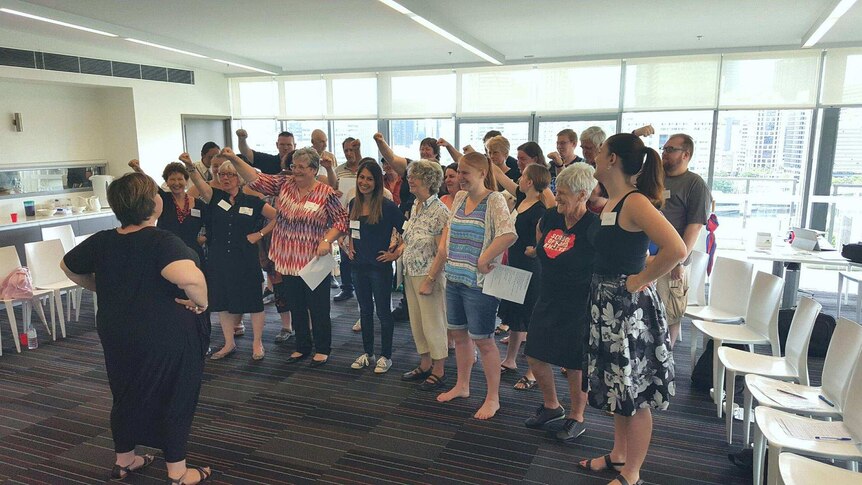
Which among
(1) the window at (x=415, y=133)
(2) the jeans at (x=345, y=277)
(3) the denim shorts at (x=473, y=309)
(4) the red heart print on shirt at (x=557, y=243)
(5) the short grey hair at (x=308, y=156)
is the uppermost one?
(1) the window at (x=415, y=133)

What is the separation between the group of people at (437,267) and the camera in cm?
227

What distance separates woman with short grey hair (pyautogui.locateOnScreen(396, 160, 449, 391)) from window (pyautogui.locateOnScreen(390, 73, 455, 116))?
20.3ft

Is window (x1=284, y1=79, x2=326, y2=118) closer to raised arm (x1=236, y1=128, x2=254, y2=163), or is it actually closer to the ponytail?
raised arm (x1=236, y1=128, x2=254, y2=163)

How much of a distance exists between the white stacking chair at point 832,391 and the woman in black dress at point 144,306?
8.47 feet

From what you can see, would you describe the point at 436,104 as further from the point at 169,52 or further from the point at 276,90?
the point at 169,52

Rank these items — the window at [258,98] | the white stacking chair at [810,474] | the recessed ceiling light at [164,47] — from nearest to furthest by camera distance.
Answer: the white stacking chair at [810,474], the recessed ceiling light at [164,47], the window at [258,98]

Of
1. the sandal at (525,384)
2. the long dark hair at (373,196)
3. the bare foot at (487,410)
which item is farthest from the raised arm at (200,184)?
the sandal at (525,384)

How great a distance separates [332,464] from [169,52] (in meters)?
7.56

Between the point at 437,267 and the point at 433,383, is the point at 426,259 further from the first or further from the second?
the point at 433,383

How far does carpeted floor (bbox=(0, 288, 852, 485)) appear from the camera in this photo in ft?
9.14

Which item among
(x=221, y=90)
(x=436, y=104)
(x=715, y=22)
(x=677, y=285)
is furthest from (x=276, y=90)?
(x=677, y=285)

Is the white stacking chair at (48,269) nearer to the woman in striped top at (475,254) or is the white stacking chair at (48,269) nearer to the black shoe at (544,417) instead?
the woman in striped top at (475,254)

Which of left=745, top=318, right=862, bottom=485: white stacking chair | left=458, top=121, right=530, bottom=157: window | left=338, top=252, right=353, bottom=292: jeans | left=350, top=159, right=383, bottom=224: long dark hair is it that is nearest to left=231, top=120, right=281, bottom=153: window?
left=458, top=121, right=530, bottom=157: window

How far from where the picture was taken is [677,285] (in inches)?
146
